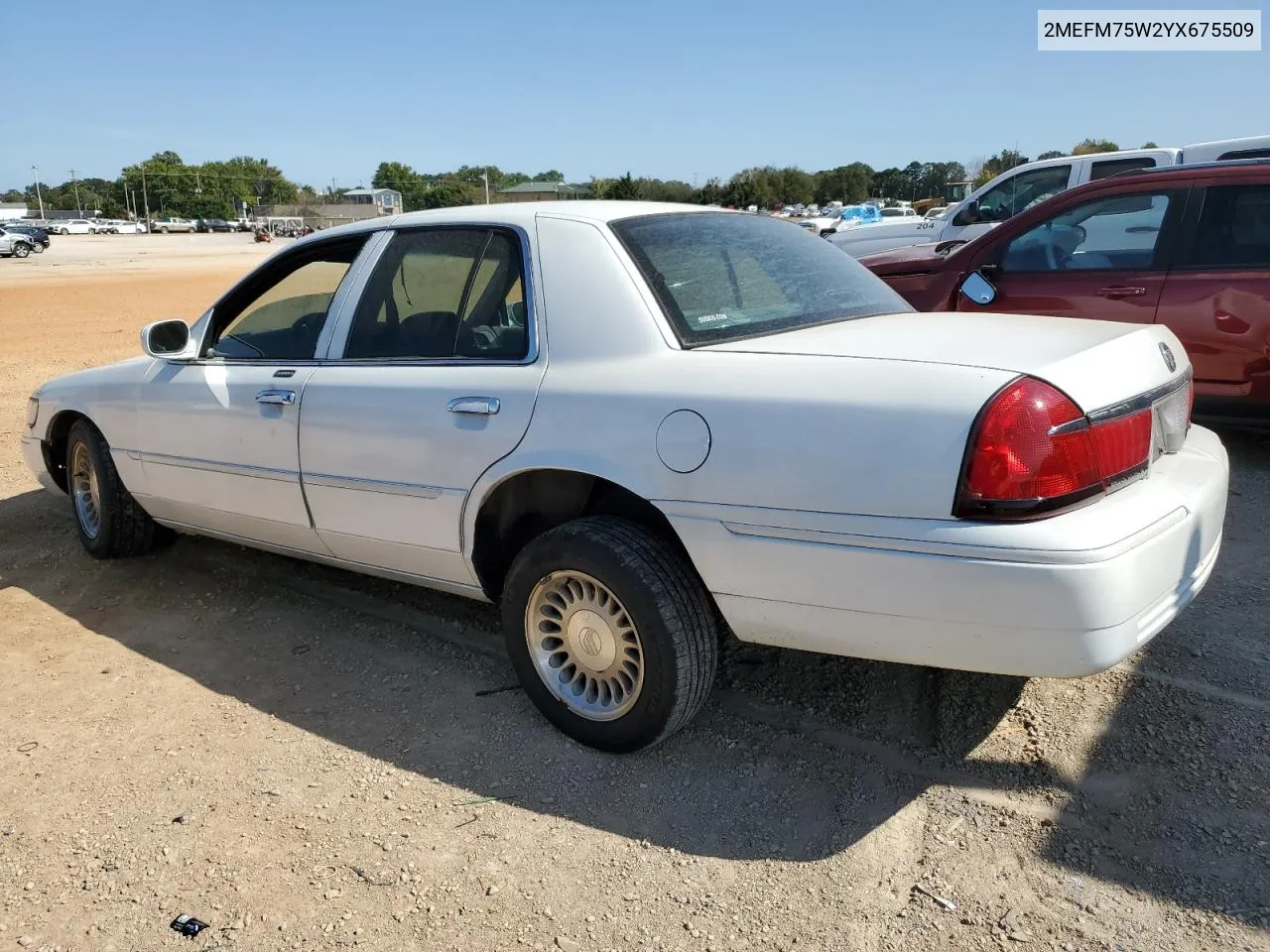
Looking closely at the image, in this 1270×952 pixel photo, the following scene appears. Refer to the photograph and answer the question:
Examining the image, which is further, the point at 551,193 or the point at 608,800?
the point at 551,193

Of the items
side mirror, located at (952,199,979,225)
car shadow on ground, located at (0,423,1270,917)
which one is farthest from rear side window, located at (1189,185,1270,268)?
side mirror, located at (952,199,979,225)

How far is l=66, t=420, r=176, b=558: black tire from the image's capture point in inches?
185

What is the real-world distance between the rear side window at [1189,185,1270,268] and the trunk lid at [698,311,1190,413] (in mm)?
3028

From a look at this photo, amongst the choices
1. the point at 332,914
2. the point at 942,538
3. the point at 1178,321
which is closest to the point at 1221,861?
the point at 942,538

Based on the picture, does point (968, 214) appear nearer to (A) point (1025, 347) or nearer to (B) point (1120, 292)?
(B) point (1120, 292)

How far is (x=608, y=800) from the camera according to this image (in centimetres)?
286

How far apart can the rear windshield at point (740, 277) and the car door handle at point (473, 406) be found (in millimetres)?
602

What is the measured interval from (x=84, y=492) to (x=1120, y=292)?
563 cm

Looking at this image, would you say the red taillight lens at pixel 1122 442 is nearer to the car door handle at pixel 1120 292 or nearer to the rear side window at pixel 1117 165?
the car door handle at pixel 1120 292

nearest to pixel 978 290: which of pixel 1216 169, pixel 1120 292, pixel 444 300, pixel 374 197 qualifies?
pixel 1120 292

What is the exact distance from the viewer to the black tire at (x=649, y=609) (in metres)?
2.80

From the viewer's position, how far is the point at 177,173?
132625 mm

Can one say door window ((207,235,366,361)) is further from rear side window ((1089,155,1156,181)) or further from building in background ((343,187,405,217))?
building in background ((343,187,405,217))

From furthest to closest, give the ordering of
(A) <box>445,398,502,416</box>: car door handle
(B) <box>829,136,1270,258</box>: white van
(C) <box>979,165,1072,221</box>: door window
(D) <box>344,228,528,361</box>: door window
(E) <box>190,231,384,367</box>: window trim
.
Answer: (C) <box>979,165,1072,221</box>: door window < (B) <box>829,136,1270,258</box>: white van < (E) <box>190,231,384,367</box>: window trim < (D) <box>344,228,528,361</box>: door window < (A) <box>445,398,502,416</box>: car door handle
